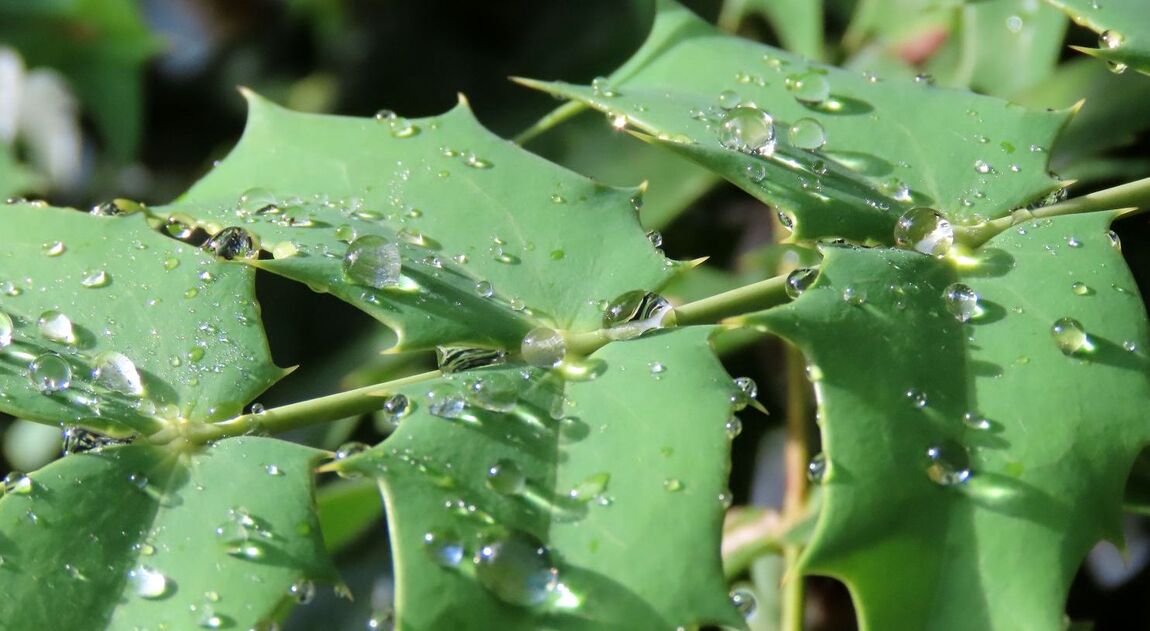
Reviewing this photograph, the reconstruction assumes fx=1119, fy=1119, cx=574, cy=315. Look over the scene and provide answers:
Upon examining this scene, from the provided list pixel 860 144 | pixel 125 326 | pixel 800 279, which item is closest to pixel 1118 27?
pixel 860 144

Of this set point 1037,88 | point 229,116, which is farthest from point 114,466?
point 229,116

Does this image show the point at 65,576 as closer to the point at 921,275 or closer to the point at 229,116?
the point at 921,275

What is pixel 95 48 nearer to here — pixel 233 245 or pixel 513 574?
pixel 233 245

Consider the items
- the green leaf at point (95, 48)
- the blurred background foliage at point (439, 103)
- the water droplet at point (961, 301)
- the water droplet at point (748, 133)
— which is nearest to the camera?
the water droplet at point (961, 301)

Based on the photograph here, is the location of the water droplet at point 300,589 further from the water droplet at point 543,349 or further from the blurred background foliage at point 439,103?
the blurred background foliage at point 439,103

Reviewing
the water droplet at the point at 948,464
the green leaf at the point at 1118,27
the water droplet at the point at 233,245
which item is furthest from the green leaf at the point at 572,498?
the green leaf at the point at 1118,27

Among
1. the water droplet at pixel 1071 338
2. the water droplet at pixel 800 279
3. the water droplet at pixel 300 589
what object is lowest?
the water droplet at pixel 300 589

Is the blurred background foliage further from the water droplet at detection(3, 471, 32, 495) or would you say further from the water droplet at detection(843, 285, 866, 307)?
the water droplet at detection(3, 471, 32, 495)
